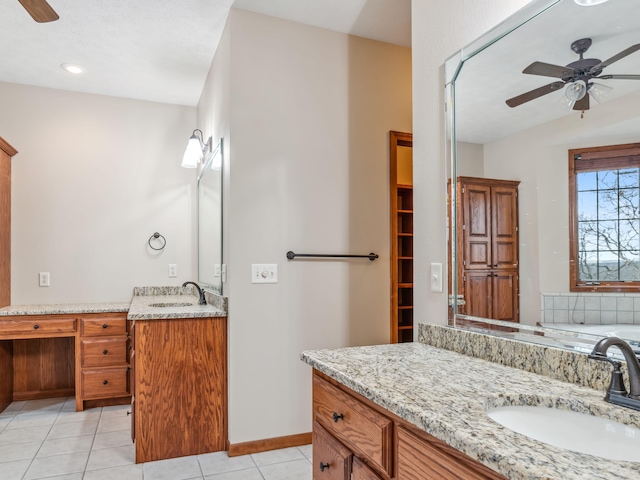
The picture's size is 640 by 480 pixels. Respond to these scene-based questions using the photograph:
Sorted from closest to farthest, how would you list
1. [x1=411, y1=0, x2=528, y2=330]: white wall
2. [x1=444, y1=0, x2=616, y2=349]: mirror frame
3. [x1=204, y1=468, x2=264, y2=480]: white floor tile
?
[x1=444, y1=0, x2=616, y2=349]: mirror frame < [x1=411, y1=0, x2=528, y2=330]: white wall < [x1=204, y1=468, x2=264, y2=480]: white floor tile

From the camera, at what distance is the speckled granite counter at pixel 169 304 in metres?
2.61

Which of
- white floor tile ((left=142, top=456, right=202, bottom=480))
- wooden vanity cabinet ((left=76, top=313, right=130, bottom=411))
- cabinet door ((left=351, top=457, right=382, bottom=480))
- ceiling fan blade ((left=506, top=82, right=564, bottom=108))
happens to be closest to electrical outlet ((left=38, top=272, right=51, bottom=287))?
wooden vanity cabinet ((left=76, top=313, right=130, bottom=411))

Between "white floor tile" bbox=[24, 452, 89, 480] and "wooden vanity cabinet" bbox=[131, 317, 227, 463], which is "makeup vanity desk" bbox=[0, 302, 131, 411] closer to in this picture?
"white floor tile" bbox=[24, 452, 89, 480]

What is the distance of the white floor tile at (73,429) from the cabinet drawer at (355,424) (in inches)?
88.1

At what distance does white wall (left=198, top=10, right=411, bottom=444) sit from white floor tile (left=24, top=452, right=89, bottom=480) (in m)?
0.86

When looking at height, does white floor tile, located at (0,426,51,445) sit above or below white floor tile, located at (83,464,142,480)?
below

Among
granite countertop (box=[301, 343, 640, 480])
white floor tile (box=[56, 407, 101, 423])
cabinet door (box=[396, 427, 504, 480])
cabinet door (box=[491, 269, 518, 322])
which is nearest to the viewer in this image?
granite countertop (box=[301, 343, 640, 480])

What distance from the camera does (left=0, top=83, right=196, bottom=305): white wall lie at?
3.70 meters

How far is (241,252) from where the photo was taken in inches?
104

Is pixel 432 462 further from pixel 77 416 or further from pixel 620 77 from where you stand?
pixel 77 416

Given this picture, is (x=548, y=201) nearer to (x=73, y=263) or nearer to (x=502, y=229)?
(x=502, y=229)

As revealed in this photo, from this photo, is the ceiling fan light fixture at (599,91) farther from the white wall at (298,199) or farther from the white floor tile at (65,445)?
the white floor tile at (65,445)

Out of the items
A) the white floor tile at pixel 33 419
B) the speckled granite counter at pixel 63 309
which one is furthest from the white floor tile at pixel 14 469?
the speckled granite counter at pixel 63 309

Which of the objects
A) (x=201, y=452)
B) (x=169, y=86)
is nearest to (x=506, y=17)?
(x=201, y=452)
